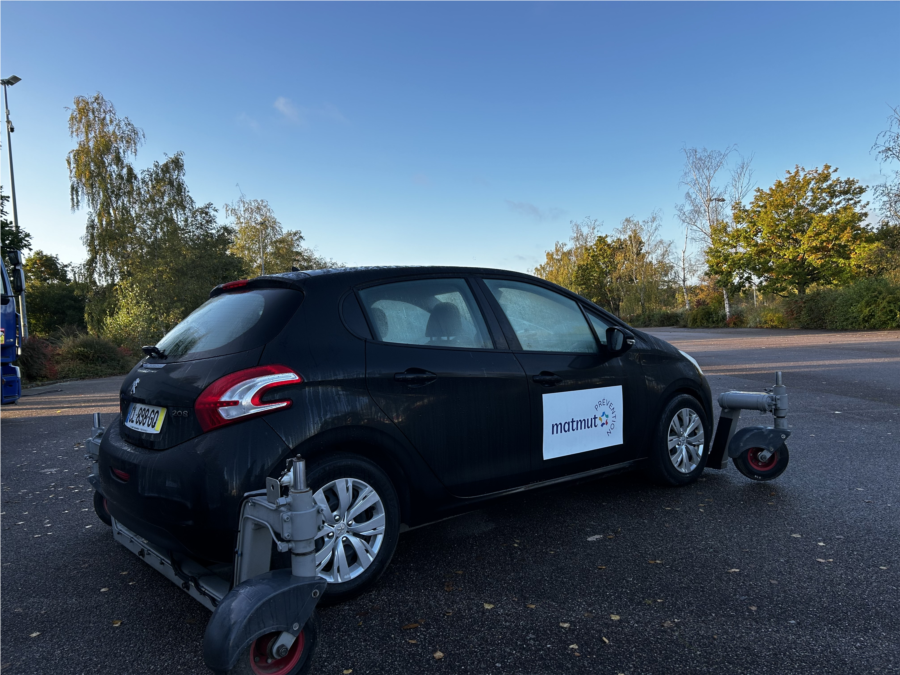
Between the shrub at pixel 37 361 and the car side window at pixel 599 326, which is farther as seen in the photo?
the shrub at pixel 37 361

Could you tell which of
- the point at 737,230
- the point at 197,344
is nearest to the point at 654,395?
the point at 197,344

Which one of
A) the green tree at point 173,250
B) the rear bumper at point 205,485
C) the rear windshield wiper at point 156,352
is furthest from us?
the green tree at point 173,250

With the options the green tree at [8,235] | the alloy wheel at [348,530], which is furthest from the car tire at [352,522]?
the green tree at [8,235]

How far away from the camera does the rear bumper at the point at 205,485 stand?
2.49 metres

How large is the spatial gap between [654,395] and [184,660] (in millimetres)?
3165

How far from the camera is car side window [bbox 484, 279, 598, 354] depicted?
12.0ft

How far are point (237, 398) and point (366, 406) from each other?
591 mm

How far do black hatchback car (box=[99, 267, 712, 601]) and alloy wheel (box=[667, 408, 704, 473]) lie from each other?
45 cm

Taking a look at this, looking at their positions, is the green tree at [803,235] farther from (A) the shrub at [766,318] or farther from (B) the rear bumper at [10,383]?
(B) the rear bumper at [10,383]

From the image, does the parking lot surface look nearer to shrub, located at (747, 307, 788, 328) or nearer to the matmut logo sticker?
the matmut logo sticker

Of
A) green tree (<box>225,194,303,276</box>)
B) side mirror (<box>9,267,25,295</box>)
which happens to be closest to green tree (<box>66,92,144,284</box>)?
green tree (<box>225,194,303,276</box>)

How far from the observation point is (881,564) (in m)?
3.04

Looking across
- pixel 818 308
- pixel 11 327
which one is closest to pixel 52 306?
pixel 11 327

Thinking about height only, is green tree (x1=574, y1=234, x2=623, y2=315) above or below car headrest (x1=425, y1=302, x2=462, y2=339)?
above
